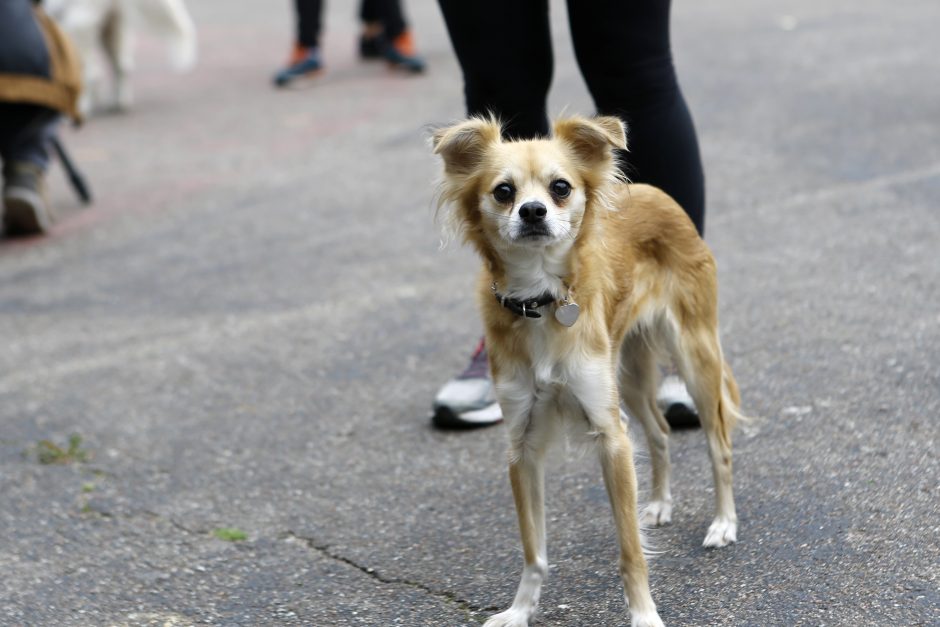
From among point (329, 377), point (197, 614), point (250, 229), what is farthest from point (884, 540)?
point (250, 229)

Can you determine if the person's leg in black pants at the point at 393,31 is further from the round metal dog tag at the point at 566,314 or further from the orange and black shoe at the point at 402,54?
the round metal dog tag at the point at 566,314

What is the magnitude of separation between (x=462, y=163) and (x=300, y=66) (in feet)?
21.9

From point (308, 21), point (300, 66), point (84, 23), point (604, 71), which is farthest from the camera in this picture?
point (300, 66)

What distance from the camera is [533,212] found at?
267 cm

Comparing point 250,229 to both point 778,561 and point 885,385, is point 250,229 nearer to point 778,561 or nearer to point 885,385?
point 885,385

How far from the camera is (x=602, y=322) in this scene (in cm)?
287

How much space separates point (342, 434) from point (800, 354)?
1.51 metres

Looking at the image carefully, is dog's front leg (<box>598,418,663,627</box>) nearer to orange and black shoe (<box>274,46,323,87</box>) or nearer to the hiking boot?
orange and black shoe (<box>274,46,323,87</box>)

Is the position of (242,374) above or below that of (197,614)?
below

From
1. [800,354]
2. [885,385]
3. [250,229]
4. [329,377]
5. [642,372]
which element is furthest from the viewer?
[250,229]

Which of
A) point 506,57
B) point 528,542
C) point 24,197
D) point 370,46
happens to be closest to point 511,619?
point 528,542

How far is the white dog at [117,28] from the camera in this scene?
28.7ft

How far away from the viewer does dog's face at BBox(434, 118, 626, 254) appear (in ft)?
8.86

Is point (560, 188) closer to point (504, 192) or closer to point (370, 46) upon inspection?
point (504, 192)
